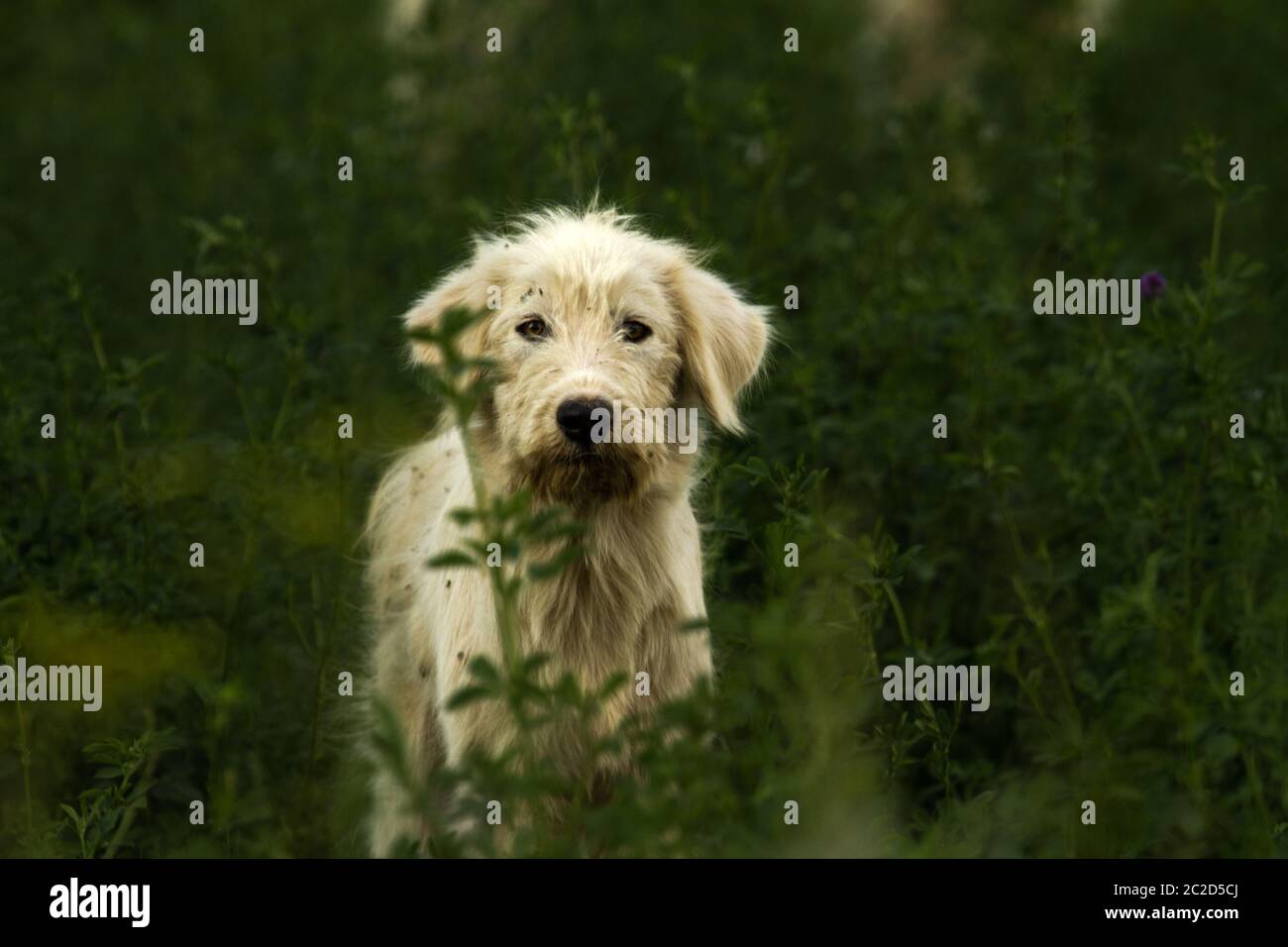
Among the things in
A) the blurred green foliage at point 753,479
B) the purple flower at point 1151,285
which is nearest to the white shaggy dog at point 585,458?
the blurred green foliage at point 753,479

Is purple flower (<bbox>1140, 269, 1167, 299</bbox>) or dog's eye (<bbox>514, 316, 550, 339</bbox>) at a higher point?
purple flower (<bbox>1140, 269, 1167, 299</bbox>)

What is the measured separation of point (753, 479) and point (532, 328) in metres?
0.87

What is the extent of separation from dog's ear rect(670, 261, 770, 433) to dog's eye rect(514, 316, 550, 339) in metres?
0.48

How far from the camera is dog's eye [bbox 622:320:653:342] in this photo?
524 cm

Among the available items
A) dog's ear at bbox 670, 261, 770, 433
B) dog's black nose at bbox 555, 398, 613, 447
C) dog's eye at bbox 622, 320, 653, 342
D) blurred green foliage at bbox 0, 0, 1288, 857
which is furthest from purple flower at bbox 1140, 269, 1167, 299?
dog's black nose at bbox 555, 398, 613, 447

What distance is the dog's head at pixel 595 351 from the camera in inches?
194

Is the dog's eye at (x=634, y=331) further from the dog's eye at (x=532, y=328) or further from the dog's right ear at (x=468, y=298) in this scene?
the dog's right ear at (x=468, y=298)

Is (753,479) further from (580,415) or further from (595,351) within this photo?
(580,415)

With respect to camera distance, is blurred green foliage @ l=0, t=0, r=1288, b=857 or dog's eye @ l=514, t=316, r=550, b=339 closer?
blurred green foliage @ l=0, t=0, r=1288, b=857

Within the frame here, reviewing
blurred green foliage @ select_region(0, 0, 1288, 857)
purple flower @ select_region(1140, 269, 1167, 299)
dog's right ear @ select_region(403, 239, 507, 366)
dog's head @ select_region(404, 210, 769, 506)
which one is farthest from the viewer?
purple flower @ select_region(1140, 269, 1167, 299)

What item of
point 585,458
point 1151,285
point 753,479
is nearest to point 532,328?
point 585,458

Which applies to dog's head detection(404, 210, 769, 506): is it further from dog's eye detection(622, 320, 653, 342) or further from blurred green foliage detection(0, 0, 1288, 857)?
blurred green foliage detection(0, 0, 1288, 857)

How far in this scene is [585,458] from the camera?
16.2 ft

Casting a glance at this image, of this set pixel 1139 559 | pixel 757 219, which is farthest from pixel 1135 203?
pixel 1139 559
